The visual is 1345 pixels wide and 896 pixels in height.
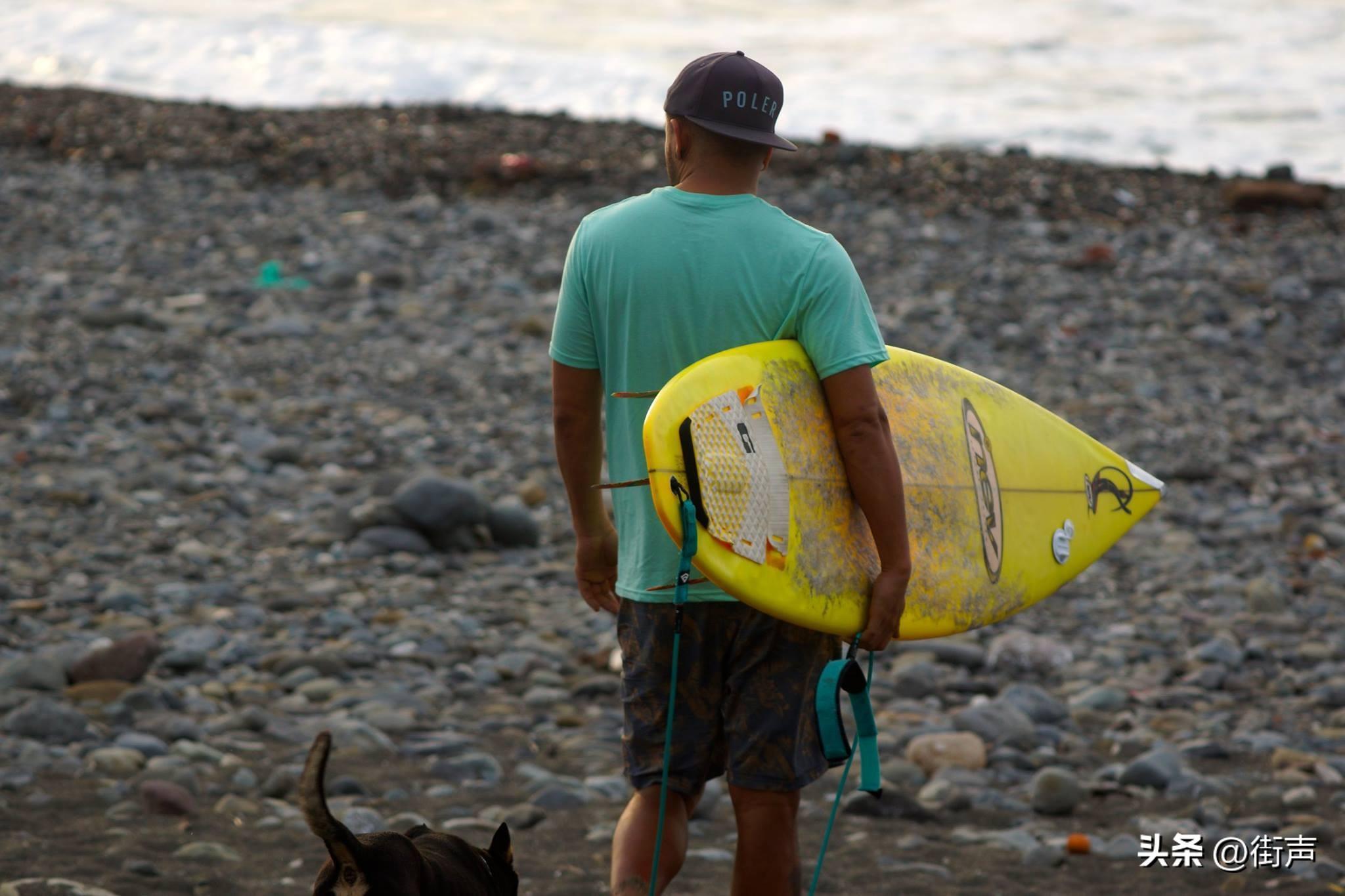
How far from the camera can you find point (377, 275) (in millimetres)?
10484

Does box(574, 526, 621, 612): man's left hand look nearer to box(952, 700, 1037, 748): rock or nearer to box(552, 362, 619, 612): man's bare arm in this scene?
box(552, 362, 619, 612): man's bare arm

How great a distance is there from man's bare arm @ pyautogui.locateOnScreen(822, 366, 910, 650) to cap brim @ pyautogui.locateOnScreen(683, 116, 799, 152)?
451 mm

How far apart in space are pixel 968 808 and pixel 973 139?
50.8ft

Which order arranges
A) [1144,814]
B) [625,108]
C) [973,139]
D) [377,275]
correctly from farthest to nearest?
[625,108]
[973,139]
[377,275]
[1144,814]

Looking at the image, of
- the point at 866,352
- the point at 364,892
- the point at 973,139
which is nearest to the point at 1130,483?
the point at 866,352

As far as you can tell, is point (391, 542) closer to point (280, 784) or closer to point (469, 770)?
point (469, 770)

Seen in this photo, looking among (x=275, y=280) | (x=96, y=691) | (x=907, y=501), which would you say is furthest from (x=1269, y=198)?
(x=96, y=691)

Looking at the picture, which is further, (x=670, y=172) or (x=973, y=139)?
(x=973, y=139)

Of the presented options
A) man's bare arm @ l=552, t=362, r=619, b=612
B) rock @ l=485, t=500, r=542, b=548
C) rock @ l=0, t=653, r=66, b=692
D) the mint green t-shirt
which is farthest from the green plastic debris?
the mint green t-shirt

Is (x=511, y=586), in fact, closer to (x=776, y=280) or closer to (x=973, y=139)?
(x=776, y=280)

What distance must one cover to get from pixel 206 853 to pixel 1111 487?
8.79 ft

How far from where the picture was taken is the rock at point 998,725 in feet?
16.4

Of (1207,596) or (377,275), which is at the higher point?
(377,275)

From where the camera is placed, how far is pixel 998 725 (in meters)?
5.05
